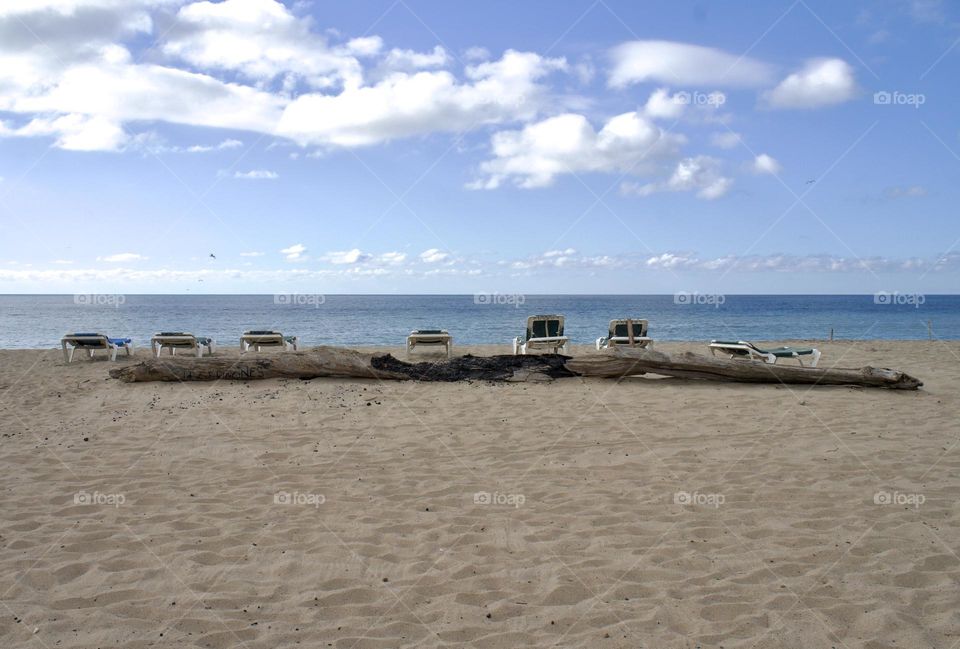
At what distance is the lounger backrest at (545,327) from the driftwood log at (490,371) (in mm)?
3217

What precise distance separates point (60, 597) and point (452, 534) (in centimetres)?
211

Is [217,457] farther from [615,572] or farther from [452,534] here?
[615,572]

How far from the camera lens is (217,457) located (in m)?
5.65

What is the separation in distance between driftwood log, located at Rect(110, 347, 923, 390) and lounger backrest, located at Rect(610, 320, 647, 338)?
368cm

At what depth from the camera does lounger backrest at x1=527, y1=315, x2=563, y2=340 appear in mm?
13041

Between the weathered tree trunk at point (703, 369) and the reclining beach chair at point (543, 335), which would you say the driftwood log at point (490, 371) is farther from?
the reclining beach chair at point (543, 335)

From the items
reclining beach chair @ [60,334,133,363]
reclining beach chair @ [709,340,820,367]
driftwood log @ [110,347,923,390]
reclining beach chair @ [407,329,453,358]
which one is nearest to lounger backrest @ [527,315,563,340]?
reclining beach chair @ [407,329,453,358]

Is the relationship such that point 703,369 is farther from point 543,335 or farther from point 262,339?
point 262,339

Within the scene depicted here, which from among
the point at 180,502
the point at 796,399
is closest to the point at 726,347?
the point at 796,399

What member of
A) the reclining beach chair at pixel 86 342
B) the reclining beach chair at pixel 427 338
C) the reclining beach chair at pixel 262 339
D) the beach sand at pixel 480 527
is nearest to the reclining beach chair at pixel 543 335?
the reclining beach chair at pixel 427 338

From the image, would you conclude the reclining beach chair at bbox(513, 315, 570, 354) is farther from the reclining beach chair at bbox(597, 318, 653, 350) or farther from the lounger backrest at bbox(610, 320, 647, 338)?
the lounger backrest at bbox(610, 320, 647, 338)

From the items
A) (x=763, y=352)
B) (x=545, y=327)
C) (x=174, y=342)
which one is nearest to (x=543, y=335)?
(x=545, y=327)

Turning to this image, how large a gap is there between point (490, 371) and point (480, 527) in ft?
19.1

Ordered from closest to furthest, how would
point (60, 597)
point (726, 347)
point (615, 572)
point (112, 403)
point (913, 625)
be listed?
point (913, 625) → point (60, 597) → point (615, 572) → point (112, 403) → point (726, 347)
